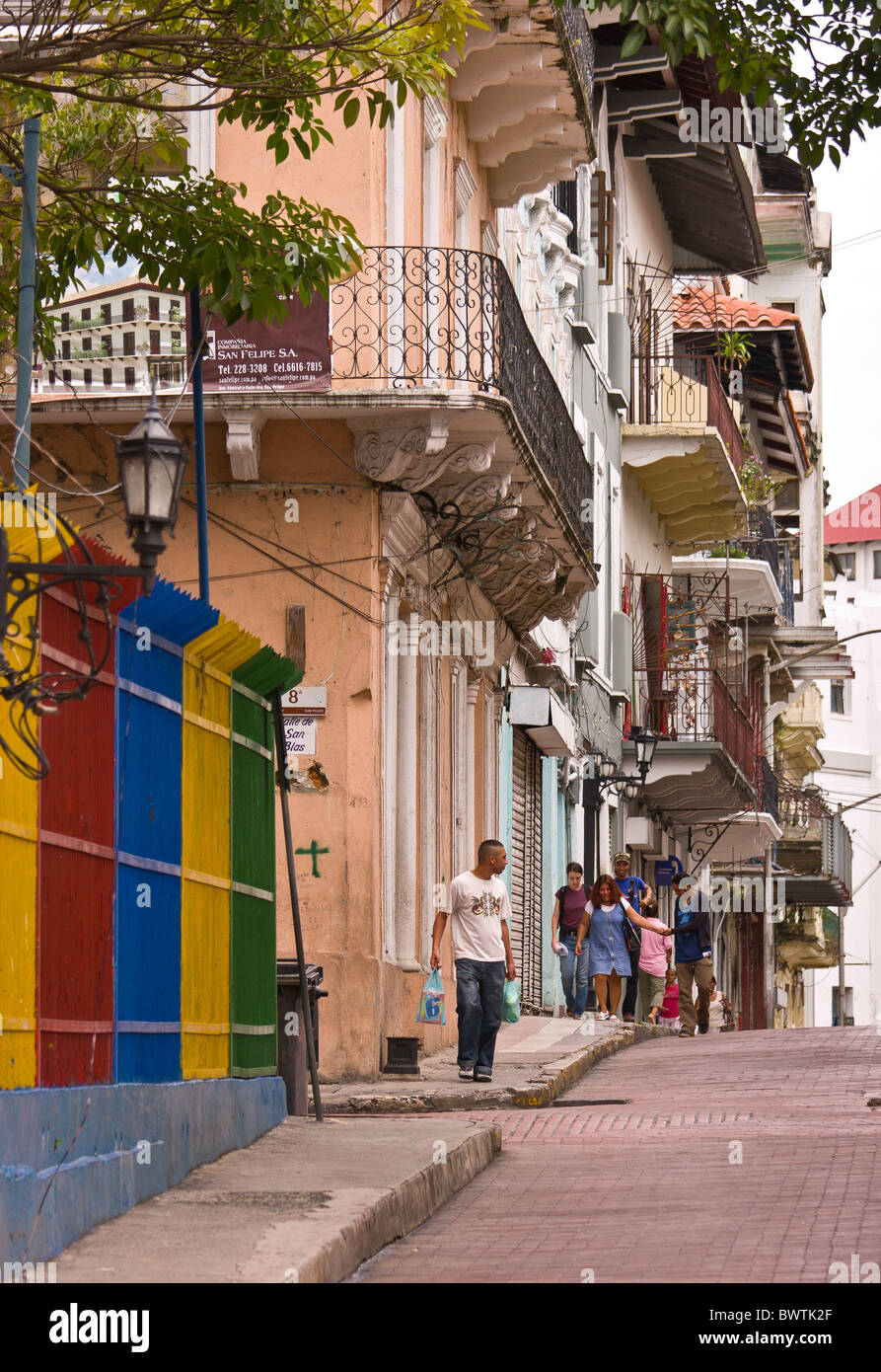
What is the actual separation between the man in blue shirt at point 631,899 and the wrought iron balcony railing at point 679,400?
8694mm

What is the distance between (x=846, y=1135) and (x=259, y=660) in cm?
420

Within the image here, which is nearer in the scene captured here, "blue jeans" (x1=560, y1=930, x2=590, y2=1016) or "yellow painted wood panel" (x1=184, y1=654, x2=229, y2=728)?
"yellow painted wood panel" (x1=184, y1=654, x2=229, y2=728)

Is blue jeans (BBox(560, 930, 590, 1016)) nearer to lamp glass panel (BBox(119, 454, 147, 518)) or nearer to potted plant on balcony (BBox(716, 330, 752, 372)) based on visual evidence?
potted plant on balcony (BBox(716, 330, 752, 372))

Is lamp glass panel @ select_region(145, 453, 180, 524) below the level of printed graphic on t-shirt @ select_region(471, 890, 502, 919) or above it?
above

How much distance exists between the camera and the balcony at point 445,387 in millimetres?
16844

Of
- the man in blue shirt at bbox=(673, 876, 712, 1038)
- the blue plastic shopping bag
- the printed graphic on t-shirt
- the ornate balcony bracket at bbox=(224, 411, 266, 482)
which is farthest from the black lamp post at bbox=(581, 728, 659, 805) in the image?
the ornate balcony bracket at bbox=(224, 411, 266, 482)

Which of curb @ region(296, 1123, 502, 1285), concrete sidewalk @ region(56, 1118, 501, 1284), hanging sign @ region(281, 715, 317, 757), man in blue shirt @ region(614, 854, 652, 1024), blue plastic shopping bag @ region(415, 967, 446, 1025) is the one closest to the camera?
concrete sidewalk @ region(56, 1118, 501, 1284)

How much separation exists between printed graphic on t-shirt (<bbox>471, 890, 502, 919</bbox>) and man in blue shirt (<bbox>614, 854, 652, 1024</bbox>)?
773 centimetres

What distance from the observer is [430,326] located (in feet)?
56.7

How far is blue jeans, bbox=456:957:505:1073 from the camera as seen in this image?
53.7ft

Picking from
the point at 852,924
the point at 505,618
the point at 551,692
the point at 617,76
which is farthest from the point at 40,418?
the point at 852,924

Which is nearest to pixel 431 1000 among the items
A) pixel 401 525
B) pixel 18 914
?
pixel 401 525

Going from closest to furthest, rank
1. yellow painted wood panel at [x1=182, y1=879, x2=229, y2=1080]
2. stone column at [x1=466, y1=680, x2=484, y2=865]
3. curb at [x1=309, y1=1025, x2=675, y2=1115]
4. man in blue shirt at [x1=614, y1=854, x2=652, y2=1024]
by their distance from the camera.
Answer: yellow painted wood panel at [x1=182, y1=879, x2=229, y2=1080] < curb at [x1=309, y1=1025, x2=675, y2=1115] < stone column at [x1=466, y1=680, x2=484, y2=865] < man in blue shirt at [x1=614, y1=854, x2=652, y2=1024]

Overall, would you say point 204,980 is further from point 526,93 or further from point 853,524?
point 853,524
